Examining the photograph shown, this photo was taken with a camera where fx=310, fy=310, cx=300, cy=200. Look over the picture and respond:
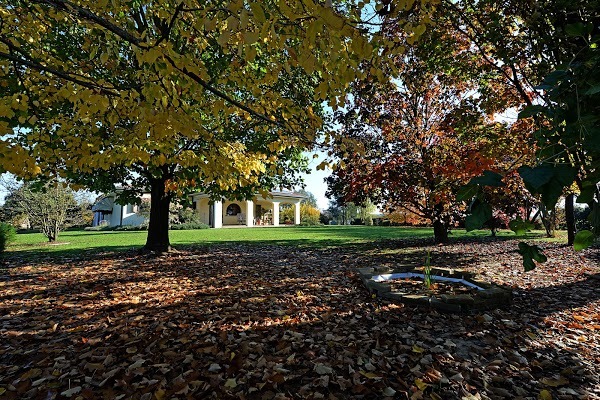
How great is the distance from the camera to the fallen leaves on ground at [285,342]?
7.94ft

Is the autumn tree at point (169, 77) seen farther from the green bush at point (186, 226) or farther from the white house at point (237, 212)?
the white house at point (237, 212)

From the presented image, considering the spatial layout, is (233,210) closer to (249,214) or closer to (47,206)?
(249,214)

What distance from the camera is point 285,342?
3148 millimetres

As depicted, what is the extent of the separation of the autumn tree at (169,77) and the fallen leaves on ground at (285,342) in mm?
1826

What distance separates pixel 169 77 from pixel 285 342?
9.28ft

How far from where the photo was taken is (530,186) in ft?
2.75

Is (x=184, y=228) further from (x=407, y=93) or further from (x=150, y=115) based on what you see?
(x=150, y=115)

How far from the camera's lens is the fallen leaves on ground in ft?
7.94

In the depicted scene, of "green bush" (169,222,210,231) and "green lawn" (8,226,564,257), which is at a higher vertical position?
"green bush" (169,222,210,231)

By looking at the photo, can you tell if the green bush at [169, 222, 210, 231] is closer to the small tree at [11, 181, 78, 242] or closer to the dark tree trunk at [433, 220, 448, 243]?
the small tree at [11, 181, 78, 242]

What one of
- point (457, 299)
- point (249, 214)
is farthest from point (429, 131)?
point (249, 214)

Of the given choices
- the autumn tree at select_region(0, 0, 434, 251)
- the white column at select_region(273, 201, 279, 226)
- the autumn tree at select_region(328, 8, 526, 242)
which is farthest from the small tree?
the white column at select_region(273, 201, 279, 226)

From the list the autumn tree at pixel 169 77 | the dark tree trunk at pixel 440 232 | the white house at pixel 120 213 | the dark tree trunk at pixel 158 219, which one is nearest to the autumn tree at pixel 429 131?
the dark tree trunk at pixel 440 232

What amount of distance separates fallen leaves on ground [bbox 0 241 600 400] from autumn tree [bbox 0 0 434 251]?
1826mm
